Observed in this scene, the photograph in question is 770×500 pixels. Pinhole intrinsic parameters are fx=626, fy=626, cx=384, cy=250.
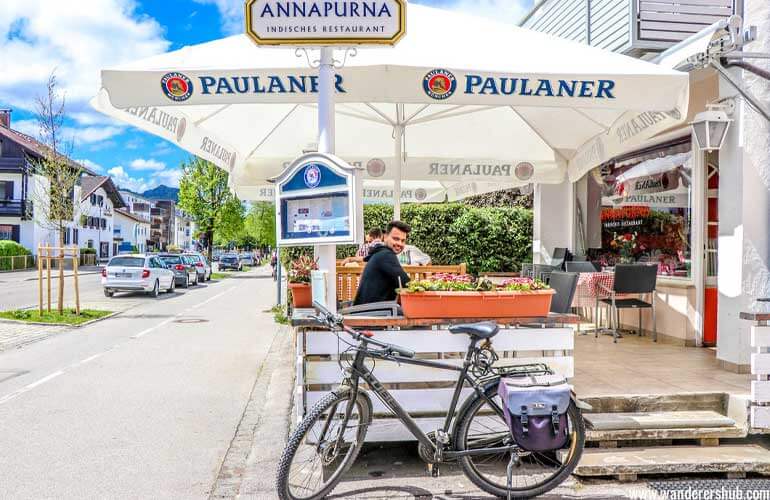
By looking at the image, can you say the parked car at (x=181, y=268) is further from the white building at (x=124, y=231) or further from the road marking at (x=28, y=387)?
the white building at (x=124, y=231)

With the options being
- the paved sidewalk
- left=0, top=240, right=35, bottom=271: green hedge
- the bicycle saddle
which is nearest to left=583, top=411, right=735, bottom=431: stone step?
the bicycle saddle

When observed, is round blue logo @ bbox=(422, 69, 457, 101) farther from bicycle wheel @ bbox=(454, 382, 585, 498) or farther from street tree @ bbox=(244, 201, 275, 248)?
street tree @ bbox=(244, 201, 275, 248)

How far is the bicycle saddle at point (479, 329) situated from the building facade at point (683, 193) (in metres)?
2.50

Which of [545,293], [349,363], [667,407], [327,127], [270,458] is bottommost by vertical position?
[270,458]

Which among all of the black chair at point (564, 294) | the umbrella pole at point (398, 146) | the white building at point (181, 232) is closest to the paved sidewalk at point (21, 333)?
the umbrella pole at point (398, 146)

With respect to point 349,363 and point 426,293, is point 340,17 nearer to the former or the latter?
point 426,293

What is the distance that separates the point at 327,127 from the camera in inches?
184

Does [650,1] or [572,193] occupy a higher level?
[650,1]

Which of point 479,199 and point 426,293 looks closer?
point 426,293

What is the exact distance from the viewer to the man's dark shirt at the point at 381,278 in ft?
16.8

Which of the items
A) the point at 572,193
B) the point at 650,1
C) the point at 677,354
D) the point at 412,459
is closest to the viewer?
the point at 412,459

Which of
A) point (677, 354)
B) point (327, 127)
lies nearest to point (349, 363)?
point (327, 127)

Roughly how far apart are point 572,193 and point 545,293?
22.8 feet

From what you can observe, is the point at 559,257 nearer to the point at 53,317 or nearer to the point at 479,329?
the point at 479,329
